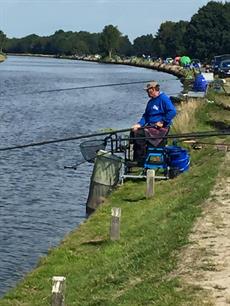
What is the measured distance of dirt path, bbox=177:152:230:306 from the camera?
7199 millimetres

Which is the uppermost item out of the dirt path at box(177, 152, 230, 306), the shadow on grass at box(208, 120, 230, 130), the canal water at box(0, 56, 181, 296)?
the dirt path at box(177, 152, 230, 306)

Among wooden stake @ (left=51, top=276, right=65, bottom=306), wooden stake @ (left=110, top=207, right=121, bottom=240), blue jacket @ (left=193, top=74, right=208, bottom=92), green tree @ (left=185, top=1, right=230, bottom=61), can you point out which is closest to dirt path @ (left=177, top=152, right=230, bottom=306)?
wooden stake @ (left=110, top=207, right=121, bottom=240)

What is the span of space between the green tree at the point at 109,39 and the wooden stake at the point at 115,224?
174646mm

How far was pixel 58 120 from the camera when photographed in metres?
35.4

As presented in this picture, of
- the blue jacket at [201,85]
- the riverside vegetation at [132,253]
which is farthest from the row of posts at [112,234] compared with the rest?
the blue jacket at [201,85]

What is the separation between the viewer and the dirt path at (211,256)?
23.6ft

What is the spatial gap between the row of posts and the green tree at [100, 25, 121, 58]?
564 ft

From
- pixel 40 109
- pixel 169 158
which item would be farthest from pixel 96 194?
pixel 40 109

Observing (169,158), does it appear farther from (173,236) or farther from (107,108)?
(107,108)

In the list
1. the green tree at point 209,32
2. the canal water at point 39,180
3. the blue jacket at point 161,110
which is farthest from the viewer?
the green tree at point 209,32

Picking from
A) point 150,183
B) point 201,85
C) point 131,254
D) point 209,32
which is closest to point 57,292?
point 131,254

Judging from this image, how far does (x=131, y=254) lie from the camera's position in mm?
9414

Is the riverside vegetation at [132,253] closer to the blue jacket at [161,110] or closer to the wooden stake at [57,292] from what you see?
the wooden stake at [57,292]

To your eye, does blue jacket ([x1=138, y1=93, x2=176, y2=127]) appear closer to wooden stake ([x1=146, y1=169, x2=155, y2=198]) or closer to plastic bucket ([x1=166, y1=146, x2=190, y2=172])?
plastic bucket ([x1=166, y1=146, x2=190, y2=172])
